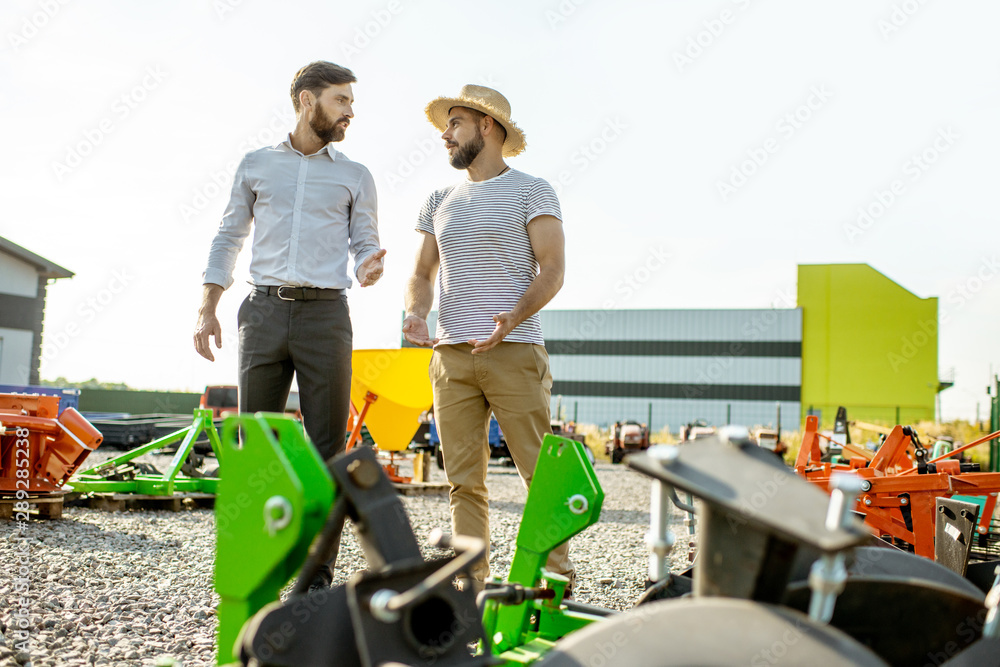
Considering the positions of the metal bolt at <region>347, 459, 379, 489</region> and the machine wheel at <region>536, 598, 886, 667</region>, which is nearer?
the machine wheel at <region>536, 598, 886, 667</region>

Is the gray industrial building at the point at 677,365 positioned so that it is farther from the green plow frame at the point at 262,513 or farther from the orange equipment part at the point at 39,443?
the green plow frame at the point at 262,513

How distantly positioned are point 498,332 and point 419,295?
1.92 feet

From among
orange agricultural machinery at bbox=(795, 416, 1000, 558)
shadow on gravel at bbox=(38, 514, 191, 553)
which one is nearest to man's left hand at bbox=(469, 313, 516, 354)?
orange agricultural machinery at bbox=(795, 416, 1000, 558)

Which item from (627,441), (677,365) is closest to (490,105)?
(627,441)

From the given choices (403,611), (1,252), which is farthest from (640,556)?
(1,252)

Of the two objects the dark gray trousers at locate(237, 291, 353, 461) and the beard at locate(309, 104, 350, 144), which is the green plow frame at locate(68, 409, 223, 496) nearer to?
the dark gray trousers at locate(237, 291, 353, 461)

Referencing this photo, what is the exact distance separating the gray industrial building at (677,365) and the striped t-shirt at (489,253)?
31658 millimetres

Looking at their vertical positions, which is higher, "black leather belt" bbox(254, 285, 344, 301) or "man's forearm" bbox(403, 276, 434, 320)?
"man's forearm" bbox(403, 276, 434, 320)

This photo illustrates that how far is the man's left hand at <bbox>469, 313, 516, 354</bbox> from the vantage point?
8.96 ft

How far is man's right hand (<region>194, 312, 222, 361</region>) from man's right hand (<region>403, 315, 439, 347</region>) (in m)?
0.68

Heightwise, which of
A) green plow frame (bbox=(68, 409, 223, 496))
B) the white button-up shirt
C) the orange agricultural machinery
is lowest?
green plow frame (bbox=(68, 409, 223, 496))

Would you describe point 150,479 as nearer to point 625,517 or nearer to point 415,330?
point 625,517

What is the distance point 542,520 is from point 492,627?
0.28m

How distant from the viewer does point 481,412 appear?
2.89m
